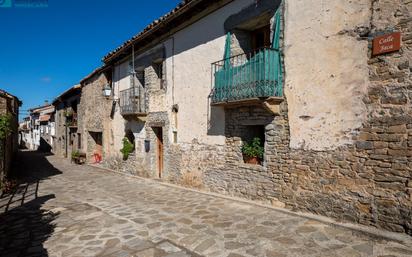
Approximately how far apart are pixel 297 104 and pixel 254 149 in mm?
1650

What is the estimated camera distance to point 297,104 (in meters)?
6.12

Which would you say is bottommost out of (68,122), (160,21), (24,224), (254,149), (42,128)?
(24,224)

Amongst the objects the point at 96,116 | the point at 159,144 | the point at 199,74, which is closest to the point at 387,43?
the point at 199,74

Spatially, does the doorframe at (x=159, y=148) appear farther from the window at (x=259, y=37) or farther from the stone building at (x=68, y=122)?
the stone building at (x=68, y=122)

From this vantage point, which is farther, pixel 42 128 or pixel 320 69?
pixel 42 128

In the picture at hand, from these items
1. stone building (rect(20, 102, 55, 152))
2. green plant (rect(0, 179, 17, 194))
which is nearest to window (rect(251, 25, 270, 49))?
green plant (rect(0, 179, 17, 194))

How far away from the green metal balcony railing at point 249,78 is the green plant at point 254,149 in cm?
121

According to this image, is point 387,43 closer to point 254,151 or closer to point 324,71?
point 324,71

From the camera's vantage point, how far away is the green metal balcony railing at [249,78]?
248 inches

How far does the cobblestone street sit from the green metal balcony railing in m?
2.65

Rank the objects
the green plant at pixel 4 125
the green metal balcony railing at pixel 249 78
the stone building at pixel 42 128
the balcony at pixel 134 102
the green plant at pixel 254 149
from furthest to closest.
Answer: the stone building at pixel 42 128, the balcony at pixel 134 102, the green plant at pixel 4 125, the green plant at pixel 254 149, the green metal balcony railing at pixel 249 78

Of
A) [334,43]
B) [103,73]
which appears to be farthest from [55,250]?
[103,73]

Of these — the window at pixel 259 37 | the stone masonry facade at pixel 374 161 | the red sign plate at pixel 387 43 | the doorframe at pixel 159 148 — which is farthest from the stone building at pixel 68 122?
the red sign plate at pixel 387 43

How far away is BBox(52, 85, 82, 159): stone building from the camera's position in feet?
71.2
